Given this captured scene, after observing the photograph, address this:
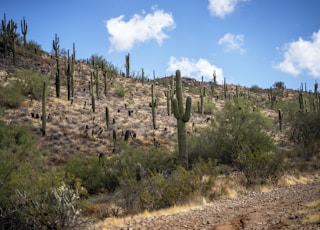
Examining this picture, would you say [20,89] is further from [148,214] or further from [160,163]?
[148,214]

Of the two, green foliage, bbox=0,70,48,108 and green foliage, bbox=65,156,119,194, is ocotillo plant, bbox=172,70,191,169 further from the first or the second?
green foliage, bbox=0,70,48,108

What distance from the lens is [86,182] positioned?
14594 millimetres

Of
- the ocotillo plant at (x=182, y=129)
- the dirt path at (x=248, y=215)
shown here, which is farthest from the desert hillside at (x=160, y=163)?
the ocotillo plant at (x=182, y=129)

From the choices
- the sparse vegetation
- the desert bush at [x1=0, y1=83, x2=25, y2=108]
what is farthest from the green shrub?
the desert bush at [x1=0, y1=83, x2=25, y2=108]

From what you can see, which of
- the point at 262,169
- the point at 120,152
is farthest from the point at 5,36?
the point at 262,169

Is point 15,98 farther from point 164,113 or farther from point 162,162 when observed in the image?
point 162,162

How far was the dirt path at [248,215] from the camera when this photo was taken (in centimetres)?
660

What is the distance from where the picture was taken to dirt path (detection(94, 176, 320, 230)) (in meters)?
6.60

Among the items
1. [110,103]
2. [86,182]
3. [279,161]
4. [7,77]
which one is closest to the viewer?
[279,161]

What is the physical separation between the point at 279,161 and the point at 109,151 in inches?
498

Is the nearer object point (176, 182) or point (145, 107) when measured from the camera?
point (176, 182)

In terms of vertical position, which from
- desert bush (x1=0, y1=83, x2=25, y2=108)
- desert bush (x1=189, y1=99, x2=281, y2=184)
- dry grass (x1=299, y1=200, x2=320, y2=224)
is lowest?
dry grass (x1=299, y1=200, x2=320, y2=224)

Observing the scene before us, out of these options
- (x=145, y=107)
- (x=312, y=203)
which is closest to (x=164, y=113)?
(x=145, y=107)

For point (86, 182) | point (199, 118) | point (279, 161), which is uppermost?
point (199, 118)
